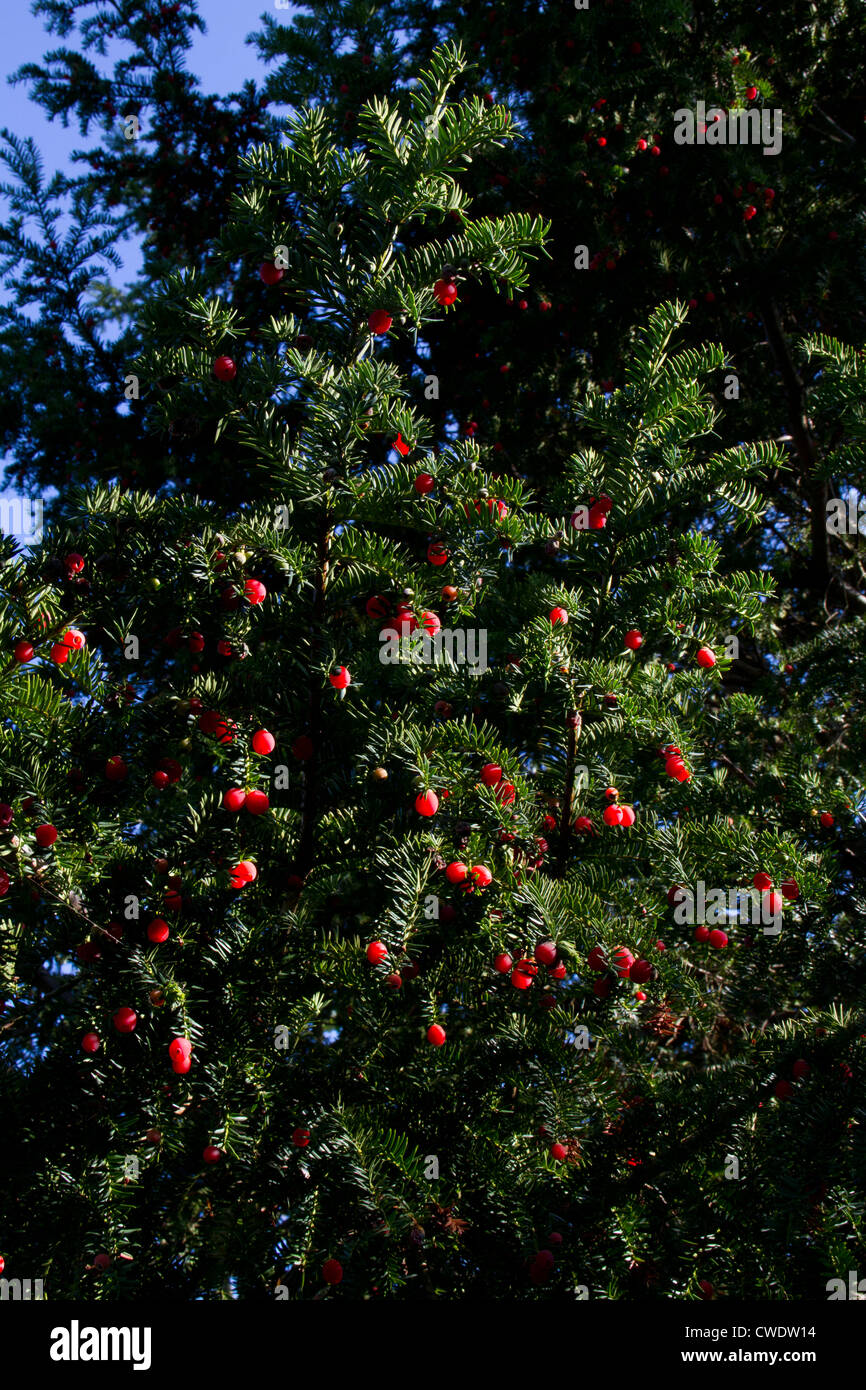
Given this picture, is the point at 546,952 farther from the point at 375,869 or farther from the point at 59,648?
the point at 59,648

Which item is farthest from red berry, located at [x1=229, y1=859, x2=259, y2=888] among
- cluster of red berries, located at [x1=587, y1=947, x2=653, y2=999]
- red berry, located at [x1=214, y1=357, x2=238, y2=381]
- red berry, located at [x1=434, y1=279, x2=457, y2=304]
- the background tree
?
red berry, located at [x1=434, y1=279, x2=457, y2=304]

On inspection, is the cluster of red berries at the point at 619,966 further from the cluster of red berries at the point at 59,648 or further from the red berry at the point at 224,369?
the red berry at the point at 224,369

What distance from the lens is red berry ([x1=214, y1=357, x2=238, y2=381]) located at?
1820 millimetres

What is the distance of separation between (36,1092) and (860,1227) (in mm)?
1483

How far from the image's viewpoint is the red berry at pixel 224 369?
182 cm

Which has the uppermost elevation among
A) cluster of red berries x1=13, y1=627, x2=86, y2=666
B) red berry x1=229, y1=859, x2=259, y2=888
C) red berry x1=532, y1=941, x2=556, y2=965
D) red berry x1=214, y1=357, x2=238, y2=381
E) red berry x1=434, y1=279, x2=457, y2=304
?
red berry x1=434, y1=279, x2=457, y2=304

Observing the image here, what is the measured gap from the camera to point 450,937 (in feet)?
7.09

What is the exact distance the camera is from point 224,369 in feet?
5.99

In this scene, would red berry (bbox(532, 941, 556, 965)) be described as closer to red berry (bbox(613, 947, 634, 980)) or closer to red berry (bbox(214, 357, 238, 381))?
red berry (bbox(613, 947, 634, 980))

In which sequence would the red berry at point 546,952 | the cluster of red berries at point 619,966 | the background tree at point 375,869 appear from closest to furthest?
the background tree at point 375,869 → the red berry at point 546,952 → the cluster of red berries at point 619,966

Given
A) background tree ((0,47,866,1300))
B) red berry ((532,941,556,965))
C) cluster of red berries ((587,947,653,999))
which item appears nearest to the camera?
background tree ((0,47,866,1300))

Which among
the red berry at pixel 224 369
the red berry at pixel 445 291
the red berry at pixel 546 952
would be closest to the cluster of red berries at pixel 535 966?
the red berry at pixel 546 952
